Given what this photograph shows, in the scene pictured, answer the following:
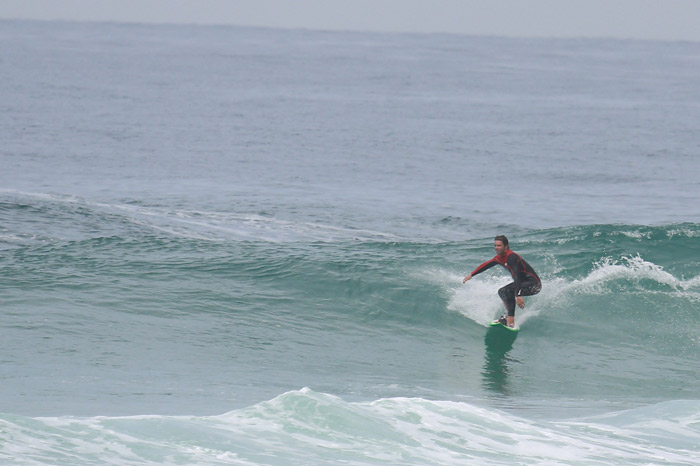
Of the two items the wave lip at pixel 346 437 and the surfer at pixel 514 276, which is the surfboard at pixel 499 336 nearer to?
the surfer at pixel 514 276

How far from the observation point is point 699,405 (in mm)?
11727

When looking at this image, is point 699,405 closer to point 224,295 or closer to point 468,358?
point 468,358

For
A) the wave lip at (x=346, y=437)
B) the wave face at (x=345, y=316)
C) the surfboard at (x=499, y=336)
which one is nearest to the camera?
the wave lip at (x=346, y=437)

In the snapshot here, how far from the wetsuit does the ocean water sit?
32.7 inches

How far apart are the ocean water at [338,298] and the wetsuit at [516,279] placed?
0.83 metres

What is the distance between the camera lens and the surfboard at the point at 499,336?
49.0 ft

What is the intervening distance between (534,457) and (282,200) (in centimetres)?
2043

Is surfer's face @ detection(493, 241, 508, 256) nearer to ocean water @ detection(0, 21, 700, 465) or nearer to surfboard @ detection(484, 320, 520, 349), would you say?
surfboard @ detection(484, 320, 520, 349)

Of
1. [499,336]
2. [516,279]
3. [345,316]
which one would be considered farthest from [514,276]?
[345,316]

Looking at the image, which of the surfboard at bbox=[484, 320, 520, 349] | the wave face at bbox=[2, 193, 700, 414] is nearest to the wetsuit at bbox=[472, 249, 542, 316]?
the surfboard at bbox=[484, 320, 520, 349]

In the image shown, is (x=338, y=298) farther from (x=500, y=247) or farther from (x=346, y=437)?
(x=346, y=437)

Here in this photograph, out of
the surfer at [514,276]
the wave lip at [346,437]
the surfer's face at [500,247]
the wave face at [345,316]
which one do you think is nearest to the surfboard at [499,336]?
the wave face at [345,316]

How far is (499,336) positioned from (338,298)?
3.30 meters

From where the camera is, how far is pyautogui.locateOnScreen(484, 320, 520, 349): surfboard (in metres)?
14.9
